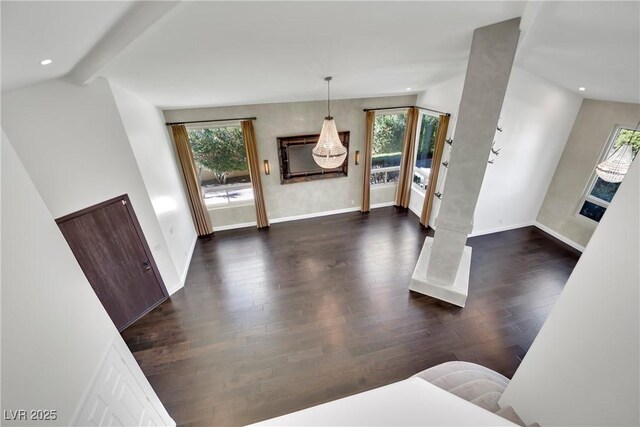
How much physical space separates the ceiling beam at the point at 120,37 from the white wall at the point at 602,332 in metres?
2.51

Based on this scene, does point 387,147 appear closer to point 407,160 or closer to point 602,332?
point 407,160

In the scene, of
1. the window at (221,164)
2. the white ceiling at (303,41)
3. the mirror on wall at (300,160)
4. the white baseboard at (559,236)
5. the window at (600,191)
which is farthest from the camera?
the mirror on wall at (300,160)

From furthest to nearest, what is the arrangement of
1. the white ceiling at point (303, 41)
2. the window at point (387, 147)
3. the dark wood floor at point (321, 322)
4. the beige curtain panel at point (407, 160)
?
the window at point (387, 147), the beige curtain panel at point (407, 160), the dark wood floor at point (321, 322), the white ceiling at point (303, 41)

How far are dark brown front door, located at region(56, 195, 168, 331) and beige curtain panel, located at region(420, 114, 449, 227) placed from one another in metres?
5.36

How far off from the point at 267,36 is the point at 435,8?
53.2 inches

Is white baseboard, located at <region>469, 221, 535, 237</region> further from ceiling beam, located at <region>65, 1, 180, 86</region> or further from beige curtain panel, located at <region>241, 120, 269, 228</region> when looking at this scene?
ceiling beam, located at <region>65, 1, 180, 86</region>

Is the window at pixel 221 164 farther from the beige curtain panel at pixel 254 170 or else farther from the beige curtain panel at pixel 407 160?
the beige curtain panel at pixel 407 160

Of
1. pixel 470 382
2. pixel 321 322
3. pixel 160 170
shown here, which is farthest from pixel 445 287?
pixel 160 170

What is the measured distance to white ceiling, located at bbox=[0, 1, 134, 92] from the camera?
48.6 inches

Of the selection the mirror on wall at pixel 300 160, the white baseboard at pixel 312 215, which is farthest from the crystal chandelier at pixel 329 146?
the white baseboard at pixel 312 215

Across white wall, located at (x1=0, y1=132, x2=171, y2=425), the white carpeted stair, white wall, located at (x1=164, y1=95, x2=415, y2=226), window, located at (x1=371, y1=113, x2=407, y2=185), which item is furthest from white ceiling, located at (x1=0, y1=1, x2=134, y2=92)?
window, located at (x1=371, y1=113, x2=407, y2=185)

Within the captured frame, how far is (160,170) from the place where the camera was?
4.31m

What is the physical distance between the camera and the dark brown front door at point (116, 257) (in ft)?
10.2

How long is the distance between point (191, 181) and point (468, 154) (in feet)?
16.4
